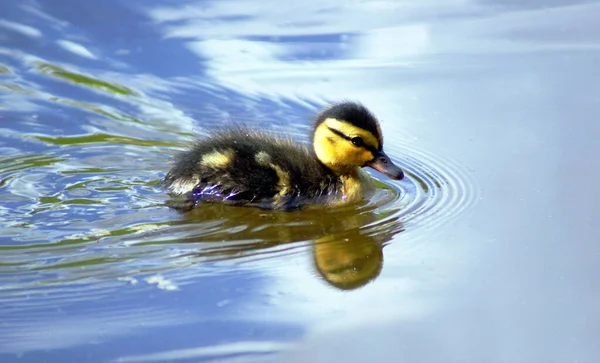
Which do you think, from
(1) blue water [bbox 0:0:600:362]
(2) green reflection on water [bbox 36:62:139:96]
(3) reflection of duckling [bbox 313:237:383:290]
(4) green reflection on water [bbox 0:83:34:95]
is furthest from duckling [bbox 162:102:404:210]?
(4) green reflection on water [bbox 0:83:34:95]

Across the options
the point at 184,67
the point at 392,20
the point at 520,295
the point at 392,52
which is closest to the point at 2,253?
the point at 520,295

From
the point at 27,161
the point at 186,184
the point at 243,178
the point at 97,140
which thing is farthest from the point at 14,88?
the point at 243,178

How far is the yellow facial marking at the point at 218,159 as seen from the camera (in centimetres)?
463

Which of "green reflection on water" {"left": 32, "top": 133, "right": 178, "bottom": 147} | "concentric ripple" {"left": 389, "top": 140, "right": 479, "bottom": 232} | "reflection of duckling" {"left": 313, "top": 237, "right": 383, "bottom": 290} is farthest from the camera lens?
"green reflection on water" {"left": 32, "top": 133, "right": 178, "bottom": 147}

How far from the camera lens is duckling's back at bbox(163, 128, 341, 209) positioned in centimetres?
462

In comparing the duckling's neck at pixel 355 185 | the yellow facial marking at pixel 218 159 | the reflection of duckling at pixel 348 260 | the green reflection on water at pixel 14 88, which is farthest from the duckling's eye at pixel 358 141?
the green reflection on water at pixel 14 88

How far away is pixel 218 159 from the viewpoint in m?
4.63

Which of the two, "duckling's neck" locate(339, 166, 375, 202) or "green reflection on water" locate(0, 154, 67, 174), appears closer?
"duckling's neck" locate(339, 166, 375, 202)

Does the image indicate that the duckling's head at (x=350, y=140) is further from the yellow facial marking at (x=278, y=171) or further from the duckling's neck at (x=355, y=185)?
the yellow facial marking at (x=278, y=171)

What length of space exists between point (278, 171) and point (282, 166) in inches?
1.2

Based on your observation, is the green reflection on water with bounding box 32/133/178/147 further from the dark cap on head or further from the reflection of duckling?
the reflection of duckling

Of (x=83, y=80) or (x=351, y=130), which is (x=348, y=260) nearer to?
→ (x=351, y=130)

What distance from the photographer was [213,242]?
409 cm

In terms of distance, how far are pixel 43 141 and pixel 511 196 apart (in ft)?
7.21
